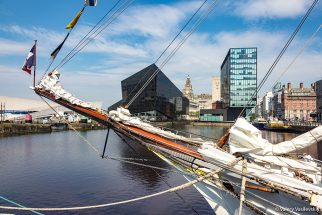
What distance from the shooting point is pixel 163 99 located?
101375 millimetres

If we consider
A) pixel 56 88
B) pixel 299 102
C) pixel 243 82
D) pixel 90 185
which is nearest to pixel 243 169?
pixel 56 88

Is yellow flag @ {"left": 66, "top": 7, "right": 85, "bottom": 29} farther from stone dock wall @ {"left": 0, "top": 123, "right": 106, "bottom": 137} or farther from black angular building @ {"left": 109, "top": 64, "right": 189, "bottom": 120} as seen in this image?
black angular building @ {"left": 109, "top": 64, "right": 189, "bottom": 120}

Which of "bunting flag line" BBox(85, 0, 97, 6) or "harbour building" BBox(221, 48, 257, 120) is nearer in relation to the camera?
"bunting flag line" BBox(85, 0, 97, 6)

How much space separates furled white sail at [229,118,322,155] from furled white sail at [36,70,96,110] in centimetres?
408

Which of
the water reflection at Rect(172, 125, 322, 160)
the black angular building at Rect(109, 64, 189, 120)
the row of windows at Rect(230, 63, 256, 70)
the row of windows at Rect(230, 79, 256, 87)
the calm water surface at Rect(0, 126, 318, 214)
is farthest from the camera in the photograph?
the row of windows at Rect(230, 79, 256, 87)

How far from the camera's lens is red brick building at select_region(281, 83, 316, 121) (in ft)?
385

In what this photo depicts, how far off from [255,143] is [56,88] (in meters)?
5.73

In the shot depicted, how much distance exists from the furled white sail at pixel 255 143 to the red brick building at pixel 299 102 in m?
116

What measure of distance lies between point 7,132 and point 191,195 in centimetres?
4735

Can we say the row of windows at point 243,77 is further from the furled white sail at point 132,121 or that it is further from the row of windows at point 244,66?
the furled white sail at point 132,121

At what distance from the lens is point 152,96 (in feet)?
309

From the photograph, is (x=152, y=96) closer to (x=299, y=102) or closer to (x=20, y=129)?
(x=20, y=129)

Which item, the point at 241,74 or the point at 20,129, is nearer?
the point at 20,129

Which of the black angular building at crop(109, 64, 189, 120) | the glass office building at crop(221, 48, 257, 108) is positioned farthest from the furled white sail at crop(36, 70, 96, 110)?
the glass office building at crop(221, 48, 257, 108)
